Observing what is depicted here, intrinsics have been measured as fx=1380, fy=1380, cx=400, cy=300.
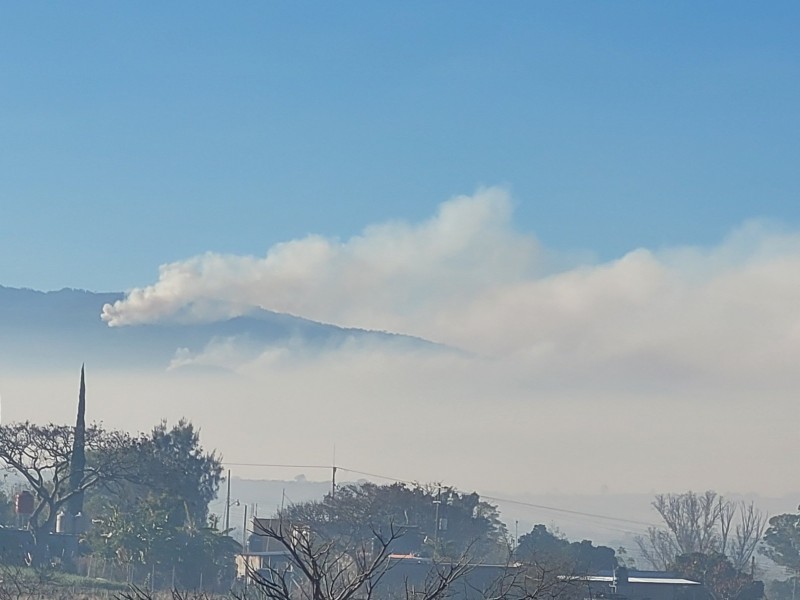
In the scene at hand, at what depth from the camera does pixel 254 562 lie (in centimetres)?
6825

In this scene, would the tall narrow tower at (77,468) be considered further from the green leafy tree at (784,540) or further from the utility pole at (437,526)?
the green leafy tree at (784,540)

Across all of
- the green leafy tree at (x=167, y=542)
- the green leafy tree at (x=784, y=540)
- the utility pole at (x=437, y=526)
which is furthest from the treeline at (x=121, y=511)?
the green leafy tree at (x=784, y=540)

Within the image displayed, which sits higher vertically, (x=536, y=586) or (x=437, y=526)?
(x=437, y=526)

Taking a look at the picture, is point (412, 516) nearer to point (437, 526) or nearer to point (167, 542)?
point (437, 526)

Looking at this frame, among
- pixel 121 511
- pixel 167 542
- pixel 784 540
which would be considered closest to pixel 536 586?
pixel 167 542

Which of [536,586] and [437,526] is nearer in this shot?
[536,586]

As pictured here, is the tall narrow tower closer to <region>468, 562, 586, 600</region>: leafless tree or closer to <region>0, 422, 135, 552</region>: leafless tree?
<region>0, 422, 135, 552</region>: leafless tree

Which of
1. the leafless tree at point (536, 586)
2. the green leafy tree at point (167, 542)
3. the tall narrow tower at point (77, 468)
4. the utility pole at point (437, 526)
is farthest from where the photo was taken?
the tall narrow tower at point (77, 468)

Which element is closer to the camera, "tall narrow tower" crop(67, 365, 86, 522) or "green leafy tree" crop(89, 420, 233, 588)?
"green leafy tree" crop(89, 420, 233, 588)

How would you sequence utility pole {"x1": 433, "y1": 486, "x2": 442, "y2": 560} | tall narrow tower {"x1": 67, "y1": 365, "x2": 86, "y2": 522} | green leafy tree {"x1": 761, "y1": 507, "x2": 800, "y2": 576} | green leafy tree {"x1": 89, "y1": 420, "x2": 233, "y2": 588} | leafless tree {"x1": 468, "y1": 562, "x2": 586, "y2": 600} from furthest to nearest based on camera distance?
green leafy tree {"x1": 761, "y1": 507, "x2": 800, "y2": 576}, tall narrow tower {"x1": 67, "y1": 365, "x2": 86, "y2": 522}, utility pole {"x1": 433, "y1": 486, "x2": 442, "y2": 560}, green leafy tree {"x1": 89, "y1": 420, "x2": 233, "y2": 588}, leafless tree {"x1": 468, "y1": 562, "x2": 586, "y2": 600}

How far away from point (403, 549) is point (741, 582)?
19180 mm

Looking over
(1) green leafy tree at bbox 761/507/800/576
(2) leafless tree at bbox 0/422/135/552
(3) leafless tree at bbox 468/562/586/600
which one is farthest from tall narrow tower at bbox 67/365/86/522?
(1) green leafy tree at bbox 761/507/800/576

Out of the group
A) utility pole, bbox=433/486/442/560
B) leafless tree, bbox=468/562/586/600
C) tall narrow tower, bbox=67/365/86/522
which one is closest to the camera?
leafless tree, bbox=468/562/586/600

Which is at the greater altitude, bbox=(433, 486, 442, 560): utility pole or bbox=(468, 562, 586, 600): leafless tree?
bbox=(433, 486, 442, 560): utility pole
